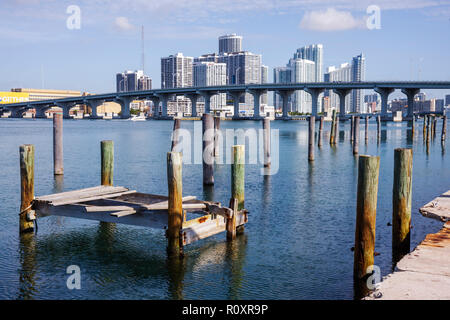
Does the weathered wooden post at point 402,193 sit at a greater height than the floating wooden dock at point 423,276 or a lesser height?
greater

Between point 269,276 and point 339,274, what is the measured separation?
1434mm

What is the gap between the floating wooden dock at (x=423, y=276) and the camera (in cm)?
772

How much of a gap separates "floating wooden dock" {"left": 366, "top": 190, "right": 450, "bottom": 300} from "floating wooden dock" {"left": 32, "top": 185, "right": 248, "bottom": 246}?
4.59 m

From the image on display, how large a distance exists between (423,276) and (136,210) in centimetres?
623

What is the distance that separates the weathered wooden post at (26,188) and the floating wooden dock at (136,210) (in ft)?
0.90

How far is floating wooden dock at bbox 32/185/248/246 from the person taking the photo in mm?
11547

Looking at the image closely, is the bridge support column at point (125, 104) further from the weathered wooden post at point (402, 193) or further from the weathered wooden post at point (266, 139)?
the weathered wooden post at point (402, 193)

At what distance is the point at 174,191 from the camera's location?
1105 cm

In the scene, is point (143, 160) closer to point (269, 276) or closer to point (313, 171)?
point (313, 171)

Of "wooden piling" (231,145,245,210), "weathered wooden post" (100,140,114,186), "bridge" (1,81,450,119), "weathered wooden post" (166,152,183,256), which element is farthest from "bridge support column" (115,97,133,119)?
"weathered wooden post" (166,152,183,256)

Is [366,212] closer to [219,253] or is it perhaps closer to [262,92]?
[219,253]

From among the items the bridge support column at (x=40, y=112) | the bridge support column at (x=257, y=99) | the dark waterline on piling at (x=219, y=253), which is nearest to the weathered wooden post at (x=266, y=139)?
the dark waterline on piling at (x=219, y=253)

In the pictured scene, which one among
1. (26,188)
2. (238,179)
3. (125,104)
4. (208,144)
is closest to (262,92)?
(125,104)

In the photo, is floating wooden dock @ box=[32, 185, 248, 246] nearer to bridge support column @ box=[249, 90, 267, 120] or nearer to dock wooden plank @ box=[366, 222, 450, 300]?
dock wooden plank @ box=[366, 222, 450, 300]
